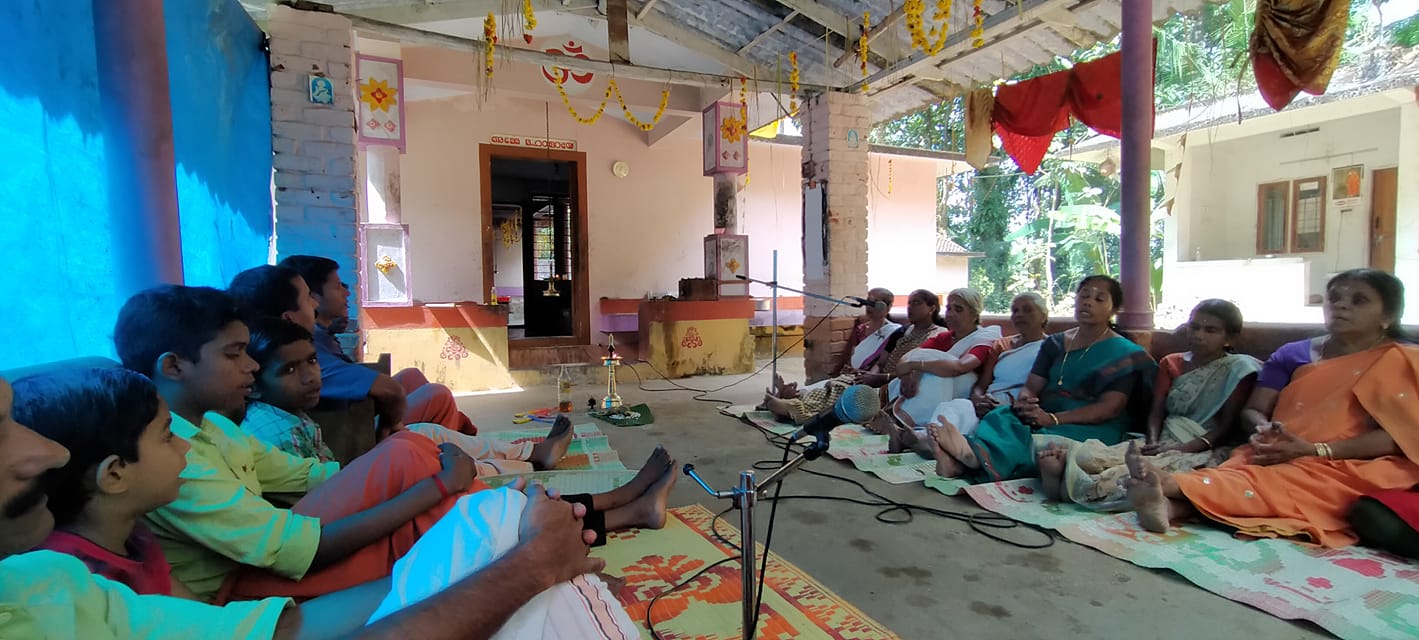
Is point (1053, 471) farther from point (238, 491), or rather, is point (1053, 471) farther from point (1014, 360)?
point (238, 491)

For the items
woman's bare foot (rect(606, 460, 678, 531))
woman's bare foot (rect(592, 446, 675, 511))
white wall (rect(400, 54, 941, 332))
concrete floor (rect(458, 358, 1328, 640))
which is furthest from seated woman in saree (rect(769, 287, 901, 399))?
white wall (rect(400, 54, 941, 332))

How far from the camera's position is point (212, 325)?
148 cm

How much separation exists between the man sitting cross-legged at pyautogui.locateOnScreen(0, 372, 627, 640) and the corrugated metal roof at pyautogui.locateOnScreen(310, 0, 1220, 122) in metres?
4.52

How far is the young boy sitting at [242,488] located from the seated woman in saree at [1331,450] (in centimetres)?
256

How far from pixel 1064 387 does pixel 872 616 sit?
81.4 inches

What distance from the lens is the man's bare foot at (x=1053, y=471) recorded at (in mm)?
2930

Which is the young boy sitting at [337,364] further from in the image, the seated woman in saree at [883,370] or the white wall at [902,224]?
the white wall at [902,224]

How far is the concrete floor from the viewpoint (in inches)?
75.1

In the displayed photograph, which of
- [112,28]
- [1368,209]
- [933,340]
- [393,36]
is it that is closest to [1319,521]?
[933,340]

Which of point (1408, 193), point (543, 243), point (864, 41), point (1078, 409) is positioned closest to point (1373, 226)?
point (1408, 193)

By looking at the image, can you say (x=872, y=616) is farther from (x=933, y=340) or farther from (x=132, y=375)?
(x=933, y=340)

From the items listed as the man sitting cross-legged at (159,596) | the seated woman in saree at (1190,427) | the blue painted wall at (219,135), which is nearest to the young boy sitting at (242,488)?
the man sitting cross-legged at (159,596)

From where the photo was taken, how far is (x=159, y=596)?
36.1 inches

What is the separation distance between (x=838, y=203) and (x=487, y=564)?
216 inches
